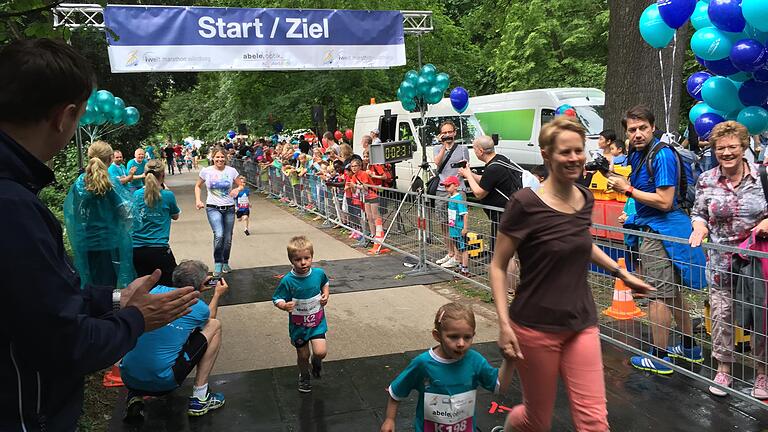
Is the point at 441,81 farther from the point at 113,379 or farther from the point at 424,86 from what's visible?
the point at 113,379

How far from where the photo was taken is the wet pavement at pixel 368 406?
4.07 metres

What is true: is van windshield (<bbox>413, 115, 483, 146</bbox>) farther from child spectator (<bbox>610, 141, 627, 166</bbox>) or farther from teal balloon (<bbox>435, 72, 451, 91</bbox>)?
child spectator (<bbox>610, 141, 627, 166</bbox>)

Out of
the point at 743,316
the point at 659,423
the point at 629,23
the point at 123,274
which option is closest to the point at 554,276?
the point at 659,423

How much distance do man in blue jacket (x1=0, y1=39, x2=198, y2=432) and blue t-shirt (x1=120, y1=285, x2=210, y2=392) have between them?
2.37 m

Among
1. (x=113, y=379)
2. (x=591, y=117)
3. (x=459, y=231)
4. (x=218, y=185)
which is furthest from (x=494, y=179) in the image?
(x=591, y=117)

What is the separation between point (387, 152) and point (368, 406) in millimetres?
5526

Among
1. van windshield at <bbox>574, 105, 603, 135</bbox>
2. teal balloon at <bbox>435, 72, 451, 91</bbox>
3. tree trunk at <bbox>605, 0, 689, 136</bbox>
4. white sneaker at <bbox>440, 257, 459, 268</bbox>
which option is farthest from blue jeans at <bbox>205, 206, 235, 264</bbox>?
van windshield at <bbox>574, 105, 603, 135</bbox>

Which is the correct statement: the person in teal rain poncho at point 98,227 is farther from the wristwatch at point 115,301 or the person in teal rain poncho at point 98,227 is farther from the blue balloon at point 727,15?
the blue balloon at point 727,15

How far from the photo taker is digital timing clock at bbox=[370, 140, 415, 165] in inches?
372

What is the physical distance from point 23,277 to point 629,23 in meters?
9.64

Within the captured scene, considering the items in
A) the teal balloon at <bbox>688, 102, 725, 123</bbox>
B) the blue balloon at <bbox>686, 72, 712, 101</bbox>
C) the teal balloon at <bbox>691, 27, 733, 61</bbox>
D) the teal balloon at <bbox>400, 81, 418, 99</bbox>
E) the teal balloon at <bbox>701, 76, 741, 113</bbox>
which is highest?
the teal balloon at <bbox>400, 81, 418, 99</bbox>

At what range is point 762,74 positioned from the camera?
5.64m

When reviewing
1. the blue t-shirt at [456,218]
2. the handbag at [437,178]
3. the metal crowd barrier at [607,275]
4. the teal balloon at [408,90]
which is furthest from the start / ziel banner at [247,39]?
the blue t-shirt at [456,218]

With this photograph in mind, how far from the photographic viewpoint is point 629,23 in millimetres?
9461
